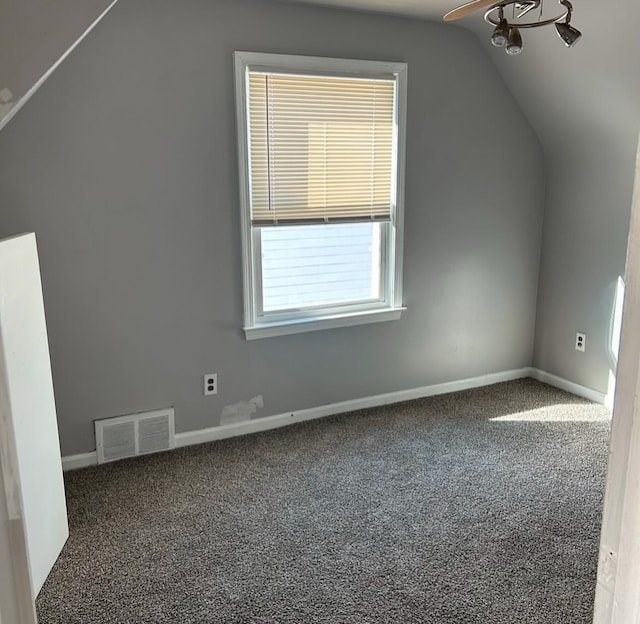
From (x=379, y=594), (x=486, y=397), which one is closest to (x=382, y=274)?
(x=486, y=397)

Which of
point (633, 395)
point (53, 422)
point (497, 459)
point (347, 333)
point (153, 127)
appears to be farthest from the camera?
point (347, 333)

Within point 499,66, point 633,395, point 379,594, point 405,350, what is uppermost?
point 499,66

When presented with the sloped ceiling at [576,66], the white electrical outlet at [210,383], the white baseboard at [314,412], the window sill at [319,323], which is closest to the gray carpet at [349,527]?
the white baseboard at [314,412]

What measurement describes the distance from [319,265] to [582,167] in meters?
1.84

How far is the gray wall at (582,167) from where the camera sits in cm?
311

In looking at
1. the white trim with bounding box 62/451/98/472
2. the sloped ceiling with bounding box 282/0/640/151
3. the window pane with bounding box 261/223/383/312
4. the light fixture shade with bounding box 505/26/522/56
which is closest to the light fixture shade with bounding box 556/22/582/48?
the light fixture shade with bounding box 505/26/522/56

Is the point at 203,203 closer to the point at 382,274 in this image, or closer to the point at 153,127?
the point at 153,127

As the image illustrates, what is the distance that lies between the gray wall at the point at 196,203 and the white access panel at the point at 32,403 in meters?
0.54

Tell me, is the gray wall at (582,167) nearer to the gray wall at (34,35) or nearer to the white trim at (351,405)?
the white trim at (351,405)

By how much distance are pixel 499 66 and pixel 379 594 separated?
3.15 metres

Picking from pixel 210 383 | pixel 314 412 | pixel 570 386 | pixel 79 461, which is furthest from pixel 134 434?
pixel 570 386

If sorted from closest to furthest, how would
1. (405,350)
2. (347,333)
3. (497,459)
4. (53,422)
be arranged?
(53,422) → (497,459) → (347,333) → (405,350)

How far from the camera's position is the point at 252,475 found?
292 cm

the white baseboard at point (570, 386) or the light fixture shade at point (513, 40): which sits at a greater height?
the light fixture shade at point (513, 40)
